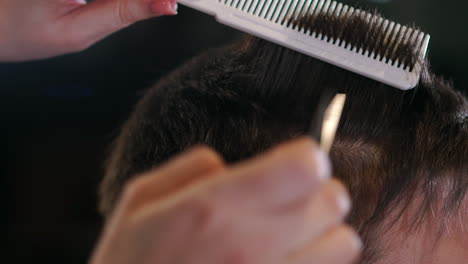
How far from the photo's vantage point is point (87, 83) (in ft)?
5.96

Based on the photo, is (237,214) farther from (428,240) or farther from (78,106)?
(78,106)

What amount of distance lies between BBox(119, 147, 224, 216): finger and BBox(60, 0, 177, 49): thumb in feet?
1.75

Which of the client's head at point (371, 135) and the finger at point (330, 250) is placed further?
the client's head at point (371, 135)

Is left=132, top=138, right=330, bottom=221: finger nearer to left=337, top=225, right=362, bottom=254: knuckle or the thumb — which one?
left=337, top=225, right=362, bottom=254: knuckle

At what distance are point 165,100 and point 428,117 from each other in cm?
50

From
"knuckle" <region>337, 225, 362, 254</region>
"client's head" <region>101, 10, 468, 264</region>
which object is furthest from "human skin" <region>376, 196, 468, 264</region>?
"knuckle" <region>337, 225, 362, 254</region>

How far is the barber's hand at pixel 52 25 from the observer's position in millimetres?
1058

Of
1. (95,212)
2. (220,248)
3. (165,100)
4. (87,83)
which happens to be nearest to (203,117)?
(165,100)

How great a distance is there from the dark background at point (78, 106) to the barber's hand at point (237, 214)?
55.2 inches

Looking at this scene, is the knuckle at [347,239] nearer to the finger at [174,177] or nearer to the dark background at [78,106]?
the finger at [174,177]

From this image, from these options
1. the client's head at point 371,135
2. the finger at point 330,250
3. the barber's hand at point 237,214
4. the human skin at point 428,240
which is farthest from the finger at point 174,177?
the human skin at point 428,240

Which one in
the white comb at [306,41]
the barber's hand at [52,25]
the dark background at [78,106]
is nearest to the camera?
the white comb at [306,41]

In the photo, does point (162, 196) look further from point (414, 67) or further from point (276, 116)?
point (414, 67)

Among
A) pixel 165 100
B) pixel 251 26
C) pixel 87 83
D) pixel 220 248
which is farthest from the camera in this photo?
pixel 87 83
